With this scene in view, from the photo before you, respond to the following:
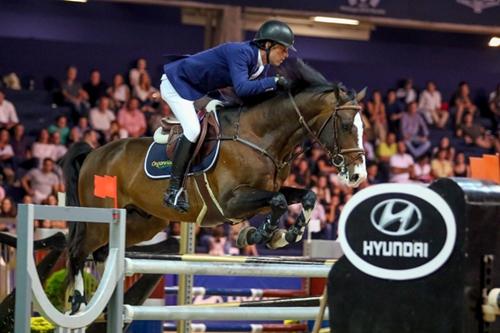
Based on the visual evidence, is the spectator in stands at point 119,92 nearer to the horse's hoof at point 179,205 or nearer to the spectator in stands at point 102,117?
the spectator in stands at point 102,117

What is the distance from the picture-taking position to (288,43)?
5875mm

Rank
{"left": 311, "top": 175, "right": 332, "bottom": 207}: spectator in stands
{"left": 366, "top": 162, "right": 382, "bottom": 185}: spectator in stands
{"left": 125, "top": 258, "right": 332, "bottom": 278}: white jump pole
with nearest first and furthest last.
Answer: {"left": 125, "top": 258, "right": 332, "bottom": 278}: white jump pole → {"left": 311, "top": 175, "right": 332, "bottom": 207}: spectator in stands → {"left": 366, "top": 162, "right": 382, "bottom": 185}: spectator in stands

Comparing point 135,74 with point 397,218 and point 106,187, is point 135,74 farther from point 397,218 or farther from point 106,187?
point 397,218

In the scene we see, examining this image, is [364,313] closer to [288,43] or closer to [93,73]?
[288,43]

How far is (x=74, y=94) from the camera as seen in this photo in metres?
13.5

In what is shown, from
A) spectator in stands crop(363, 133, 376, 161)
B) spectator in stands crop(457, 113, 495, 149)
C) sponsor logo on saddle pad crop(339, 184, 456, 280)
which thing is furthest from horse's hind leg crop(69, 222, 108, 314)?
spectator in stands crop(457, 113, 495, 149)

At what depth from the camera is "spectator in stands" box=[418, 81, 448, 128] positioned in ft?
52.4

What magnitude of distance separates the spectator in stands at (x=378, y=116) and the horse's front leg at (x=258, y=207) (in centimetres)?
925

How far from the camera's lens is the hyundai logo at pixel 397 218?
291 centimetres

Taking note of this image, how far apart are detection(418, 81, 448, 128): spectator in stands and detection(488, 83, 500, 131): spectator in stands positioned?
1.10m

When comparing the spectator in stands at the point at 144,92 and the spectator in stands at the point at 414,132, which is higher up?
the spectator in stands at the point at 144,92

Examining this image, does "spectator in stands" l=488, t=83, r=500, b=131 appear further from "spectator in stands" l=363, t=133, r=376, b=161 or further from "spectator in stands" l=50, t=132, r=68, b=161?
"spectator in stands" l=50, t=132, r=68, b=161

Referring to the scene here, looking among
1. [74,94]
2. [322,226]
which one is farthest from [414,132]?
[74,94]

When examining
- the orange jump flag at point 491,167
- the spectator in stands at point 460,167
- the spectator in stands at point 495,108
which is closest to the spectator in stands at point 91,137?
the spectator in stands at point 460,167
